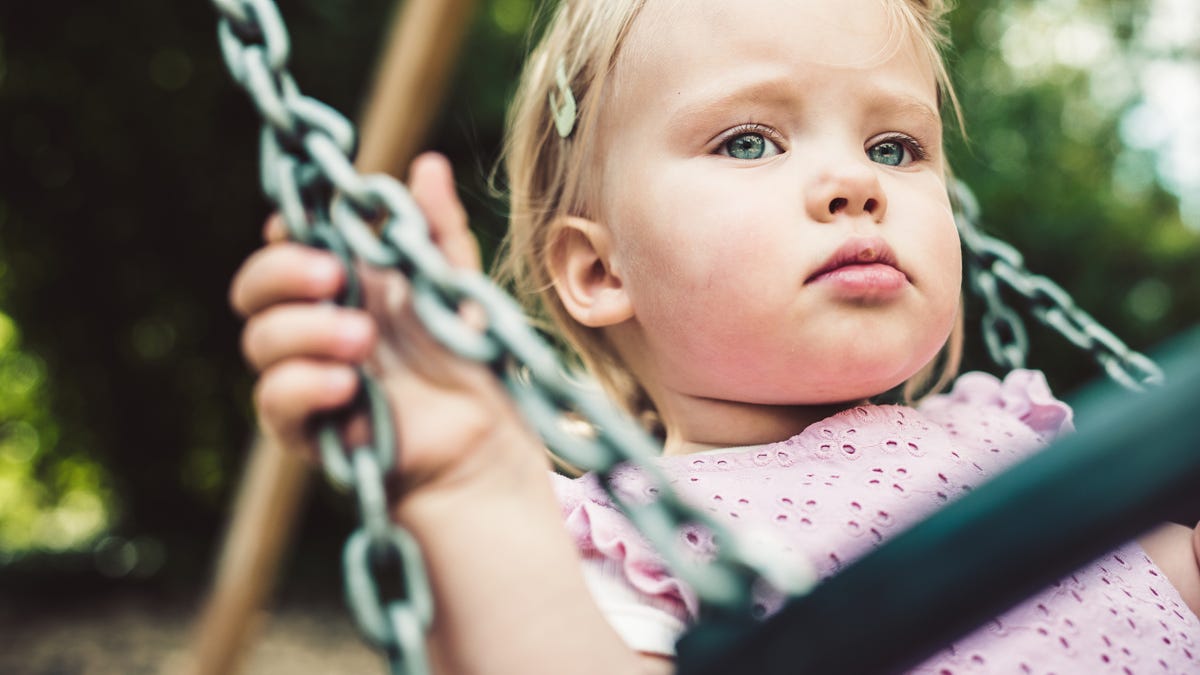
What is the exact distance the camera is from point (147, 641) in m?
4.28

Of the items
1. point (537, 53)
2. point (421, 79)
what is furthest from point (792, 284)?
point (537, 53)

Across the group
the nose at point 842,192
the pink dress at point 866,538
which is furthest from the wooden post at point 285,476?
the nose at point 842,192

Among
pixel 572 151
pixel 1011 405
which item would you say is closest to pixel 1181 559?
pixel 1011 405

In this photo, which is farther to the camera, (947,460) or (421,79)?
(421,79)

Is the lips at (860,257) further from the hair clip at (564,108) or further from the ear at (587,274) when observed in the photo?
the hair clip at (564,108)

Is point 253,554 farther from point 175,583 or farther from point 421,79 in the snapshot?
point 175,583

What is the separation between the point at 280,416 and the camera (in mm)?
604

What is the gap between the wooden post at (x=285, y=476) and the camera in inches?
39.8

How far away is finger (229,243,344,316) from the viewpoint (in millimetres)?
595

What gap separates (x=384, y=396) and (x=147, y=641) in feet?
13.9

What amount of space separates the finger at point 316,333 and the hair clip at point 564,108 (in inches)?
25.9

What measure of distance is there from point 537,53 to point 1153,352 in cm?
384

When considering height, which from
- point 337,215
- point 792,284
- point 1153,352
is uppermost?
point 337,215

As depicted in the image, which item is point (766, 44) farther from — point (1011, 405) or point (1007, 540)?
point (1007, 540)
